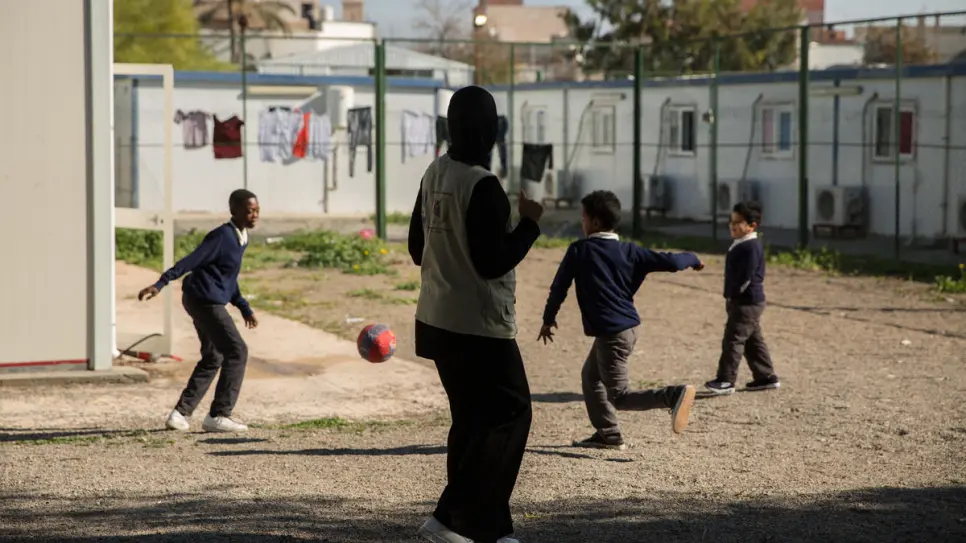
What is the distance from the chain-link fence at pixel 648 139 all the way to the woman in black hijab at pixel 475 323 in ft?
41.5

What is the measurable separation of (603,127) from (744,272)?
63.2ft

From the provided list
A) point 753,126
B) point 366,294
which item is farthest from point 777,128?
point 366,294

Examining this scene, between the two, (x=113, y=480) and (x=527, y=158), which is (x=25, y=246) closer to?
(x=113, y=480)

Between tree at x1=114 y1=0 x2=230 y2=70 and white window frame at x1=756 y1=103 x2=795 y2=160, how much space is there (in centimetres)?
2500

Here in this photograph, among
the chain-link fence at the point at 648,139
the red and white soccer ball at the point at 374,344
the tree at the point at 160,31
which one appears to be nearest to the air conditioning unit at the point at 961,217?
the chain-link fence at the point at 648,139

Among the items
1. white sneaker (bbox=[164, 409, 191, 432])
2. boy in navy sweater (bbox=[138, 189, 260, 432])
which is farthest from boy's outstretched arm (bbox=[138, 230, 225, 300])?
white sneaker (bbox=[164, 409, 191, 432])

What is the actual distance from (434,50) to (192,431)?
2521 inches

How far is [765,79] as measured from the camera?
2425 centimetres

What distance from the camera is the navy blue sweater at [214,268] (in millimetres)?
8141

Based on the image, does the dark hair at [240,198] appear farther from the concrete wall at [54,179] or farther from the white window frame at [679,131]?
the white window frame at [679,131]

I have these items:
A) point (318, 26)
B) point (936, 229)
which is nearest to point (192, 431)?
point (936, 229)

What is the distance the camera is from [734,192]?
25125mm

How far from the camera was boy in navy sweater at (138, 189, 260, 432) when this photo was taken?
8180 millimetres

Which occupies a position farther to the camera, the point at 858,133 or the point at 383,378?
the point at 858,133
